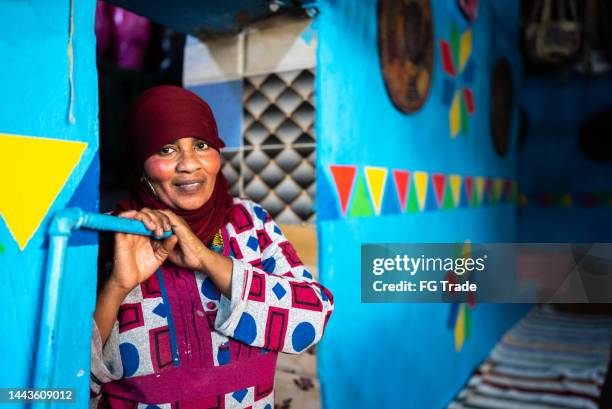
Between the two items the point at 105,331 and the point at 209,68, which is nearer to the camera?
the point at 105,331

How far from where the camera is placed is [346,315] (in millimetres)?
1440

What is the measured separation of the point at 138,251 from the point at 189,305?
6.9 inches

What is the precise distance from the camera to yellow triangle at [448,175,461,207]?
2.40 m

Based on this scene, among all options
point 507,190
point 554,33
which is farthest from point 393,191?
point 554,33

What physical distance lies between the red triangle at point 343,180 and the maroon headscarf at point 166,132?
47cm

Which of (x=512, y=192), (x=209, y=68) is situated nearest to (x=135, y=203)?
(x=209, y=68)

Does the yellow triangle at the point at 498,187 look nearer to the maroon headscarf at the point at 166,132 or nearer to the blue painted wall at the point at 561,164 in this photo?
the blue painted wall at the point at 561,164

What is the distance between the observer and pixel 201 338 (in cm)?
89

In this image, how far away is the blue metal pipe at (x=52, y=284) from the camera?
61 centimetres

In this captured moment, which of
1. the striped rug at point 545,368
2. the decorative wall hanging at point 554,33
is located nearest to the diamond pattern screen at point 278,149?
the striped rug at point 545,368

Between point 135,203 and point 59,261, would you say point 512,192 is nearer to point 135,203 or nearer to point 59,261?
point 135,203

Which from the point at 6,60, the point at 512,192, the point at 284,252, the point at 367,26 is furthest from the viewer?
the point at 512,192

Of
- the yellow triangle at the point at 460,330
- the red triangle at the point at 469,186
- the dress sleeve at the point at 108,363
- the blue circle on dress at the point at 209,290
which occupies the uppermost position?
the red triangle at the point at 469,186

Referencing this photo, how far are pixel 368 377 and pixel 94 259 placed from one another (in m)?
1.10
